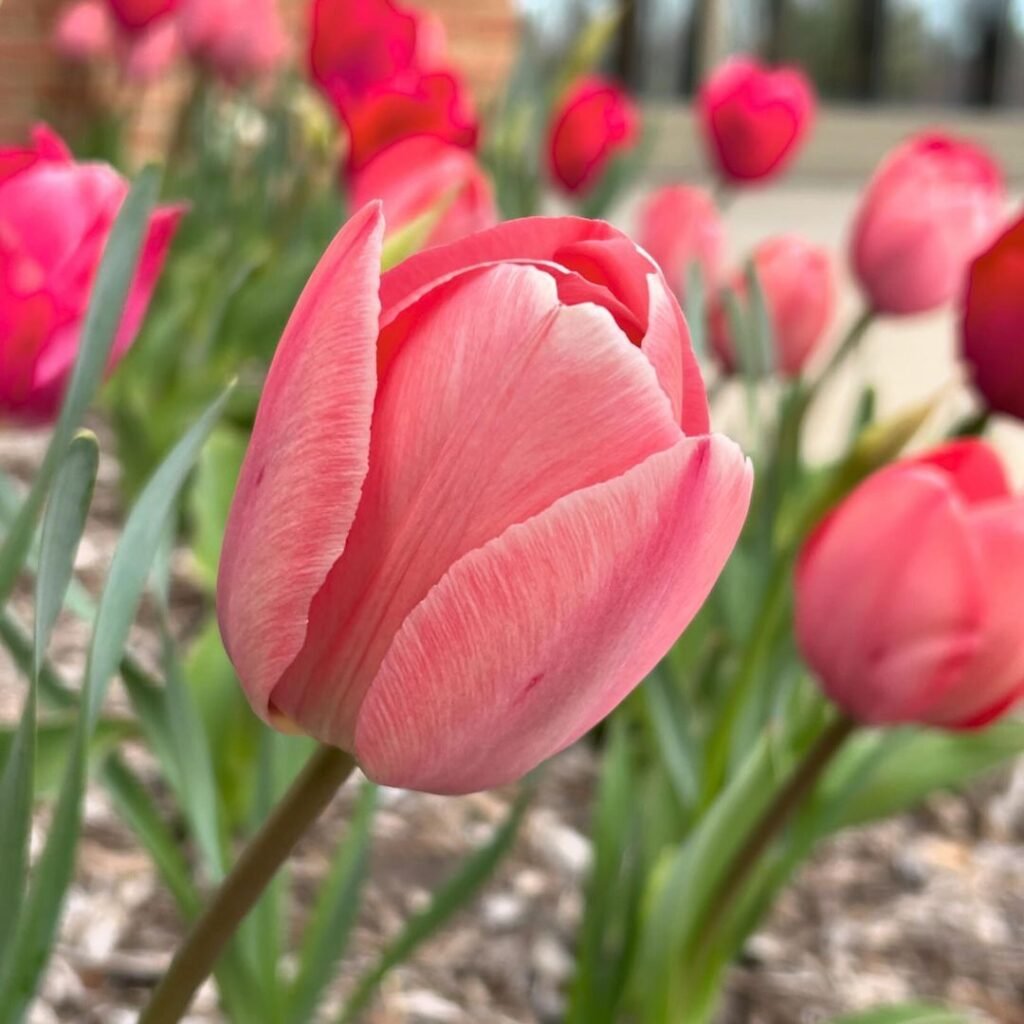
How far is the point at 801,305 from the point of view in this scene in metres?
0.97

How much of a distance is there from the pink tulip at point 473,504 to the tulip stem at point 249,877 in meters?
0.01

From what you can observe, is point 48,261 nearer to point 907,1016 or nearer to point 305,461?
point 305,461

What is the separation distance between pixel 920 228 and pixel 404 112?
0.34m

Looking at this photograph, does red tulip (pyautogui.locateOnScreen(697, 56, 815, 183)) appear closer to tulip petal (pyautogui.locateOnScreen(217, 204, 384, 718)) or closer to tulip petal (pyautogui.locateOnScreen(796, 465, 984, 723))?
tulip petal (pyautogui.locateOnScreen(796, 465, 984, 723))

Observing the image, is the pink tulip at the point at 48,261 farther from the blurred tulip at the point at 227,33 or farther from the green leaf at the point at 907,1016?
the blurred tulip at the point at 227,33

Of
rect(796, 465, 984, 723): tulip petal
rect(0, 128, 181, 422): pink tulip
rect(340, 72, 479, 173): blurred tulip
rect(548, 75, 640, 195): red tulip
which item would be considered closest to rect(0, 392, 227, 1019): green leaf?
rect(0, 128, 181, 422): pink tulip

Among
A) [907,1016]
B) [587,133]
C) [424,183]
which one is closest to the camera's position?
[907,1016]

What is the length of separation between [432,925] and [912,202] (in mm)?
583

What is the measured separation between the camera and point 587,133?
1.23 metres

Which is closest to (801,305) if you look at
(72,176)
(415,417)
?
(72,176)

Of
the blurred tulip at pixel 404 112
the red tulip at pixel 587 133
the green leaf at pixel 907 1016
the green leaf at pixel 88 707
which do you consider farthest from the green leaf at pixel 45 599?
the red tulip at pixel 587 133

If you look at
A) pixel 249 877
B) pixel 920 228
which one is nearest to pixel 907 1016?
pixel 249 877

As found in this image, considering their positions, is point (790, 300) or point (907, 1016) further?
point (790, 300)

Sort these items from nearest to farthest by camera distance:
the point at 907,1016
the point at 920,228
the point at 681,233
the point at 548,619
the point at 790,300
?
the point at 548,619
the point at 907,1016
the point at 920,228
the point at 790,300
the point at 681,233
